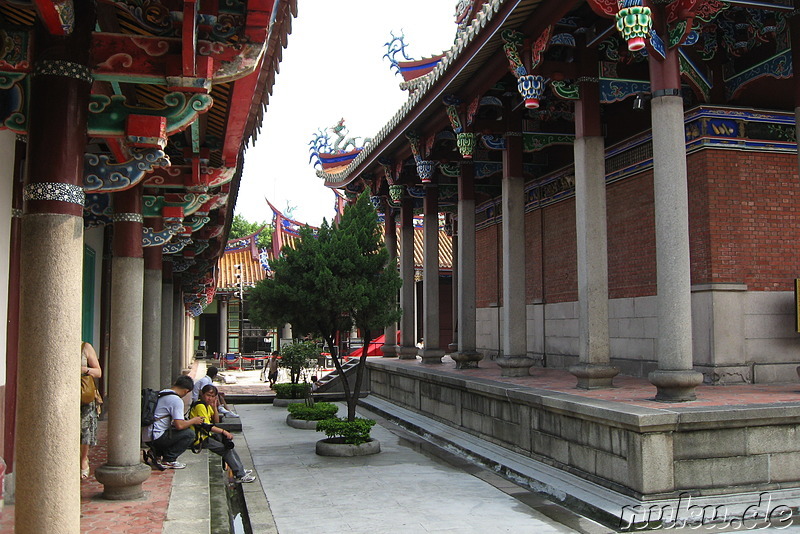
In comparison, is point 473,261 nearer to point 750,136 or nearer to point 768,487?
point 750,136

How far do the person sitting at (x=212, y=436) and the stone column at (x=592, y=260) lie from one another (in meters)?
4.28

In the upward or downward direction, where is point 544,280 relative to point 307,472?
upward

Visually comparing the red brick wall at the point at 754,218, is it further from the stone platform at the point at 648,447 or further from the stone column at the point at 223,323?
the stone column at the point at 223,323

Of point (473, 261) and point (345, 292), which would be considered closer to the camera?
point (345, 292)

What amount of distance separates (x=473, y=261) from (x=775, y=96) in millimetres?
5843

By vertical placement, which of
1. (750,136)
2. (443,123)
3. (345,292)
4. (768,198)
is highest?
(443,123)

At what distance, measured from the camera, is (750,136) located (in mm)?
10117

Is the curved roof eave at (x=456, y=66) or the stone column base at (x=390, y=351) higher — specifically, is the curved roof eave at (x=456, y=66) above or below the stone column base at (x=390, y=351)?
above

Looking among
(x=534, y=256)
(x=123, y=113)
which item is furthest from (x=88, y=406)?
(x=534, y=256)

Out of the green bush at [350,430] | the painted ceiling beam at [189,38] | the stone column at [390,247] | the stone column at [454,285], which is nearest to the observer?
the painted ceiling beam at [189,38]

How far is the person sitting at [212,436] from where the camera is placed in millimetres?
8672

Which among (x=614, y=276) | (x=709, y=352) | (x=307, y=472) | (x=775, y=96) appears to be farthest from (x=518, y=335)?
(x=775, y=96)

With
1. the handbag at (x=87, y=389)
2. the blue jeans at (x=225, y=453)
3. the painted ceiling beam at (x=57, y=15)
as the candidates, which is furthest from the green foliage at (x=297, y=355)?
the painted ceiling beam at (x=57, y=15)

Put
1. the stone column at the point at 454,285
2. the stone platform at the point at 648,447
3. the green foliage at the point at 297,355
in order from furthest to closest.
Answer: the stone column at the point at 454,285 < the green foliage at the point at 297,355 < the stone platform at the point at 648,447
